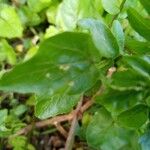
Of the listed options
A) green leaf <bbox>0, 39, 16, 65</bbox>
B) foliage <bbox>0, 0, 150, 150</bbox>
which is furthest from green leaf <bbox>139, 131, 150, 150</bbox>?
green leaf <bbox>0, 39, 16, 65</bbox>

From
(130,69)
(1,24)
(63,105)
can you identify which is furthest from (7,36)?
(130,69)

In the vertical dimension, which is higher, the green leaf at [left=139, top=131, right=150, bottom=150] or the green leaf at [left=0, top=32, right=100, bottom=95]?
the green leaf at [left=0, top=32, right=100, bottom=95]

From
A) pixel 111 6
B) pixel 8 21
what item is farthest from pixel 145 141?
pixel 8 21

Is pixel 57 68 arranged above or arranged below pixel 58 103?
above

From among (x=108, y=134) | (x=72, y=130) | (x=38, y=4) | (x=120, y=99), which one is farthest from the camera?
(x=38, y=4)

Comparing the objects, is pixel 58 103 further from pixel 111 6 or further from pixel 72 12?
pixel 72 12

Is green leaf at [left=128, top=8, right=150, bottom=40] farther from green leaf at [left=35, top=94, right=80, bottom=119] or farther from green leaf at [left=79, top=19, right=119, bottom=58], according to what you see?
green leaf at [left=35, top=94, right=80, bottom=119]
